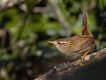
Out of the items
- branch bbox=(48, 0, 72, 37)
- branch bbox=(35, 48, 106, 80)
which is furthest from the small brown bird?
branch bbox=(48, 0, 72, 37)

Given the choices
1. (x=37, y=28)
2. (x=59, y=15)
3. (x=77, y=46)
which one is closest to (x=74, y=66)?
(x=77, y=46)

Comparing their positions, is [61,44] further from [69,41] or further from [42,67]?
[42,67]

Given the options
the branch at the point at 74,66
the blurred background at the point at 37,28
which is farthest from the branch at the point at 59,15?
the branch at the point at 74,66

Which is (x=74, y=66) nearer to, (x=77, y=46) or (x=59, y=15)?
(x=77, y=46)

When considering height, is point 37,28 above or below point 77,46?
below

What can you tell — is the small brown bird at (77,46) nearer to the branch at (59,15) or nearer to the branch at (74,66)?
the branch at (74,66)

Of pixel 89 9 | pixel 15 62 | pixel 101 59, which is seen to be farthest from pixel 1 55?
pixel 101 59

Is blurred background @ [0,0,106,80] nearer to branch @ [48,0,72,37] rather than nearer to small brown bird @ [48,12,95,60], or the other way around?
branch @ [48,0,72,37]

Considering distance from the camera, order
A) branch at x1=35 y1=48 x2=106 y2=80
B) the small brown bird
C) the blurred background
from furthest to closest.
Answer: the blurred background, the small brown bird, branch at x1=35 y1=48 x2=106 y2=80

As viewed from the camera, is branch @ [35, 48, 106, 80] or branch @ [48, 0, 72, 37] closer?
branch @ [35, 48, 106, 80]
